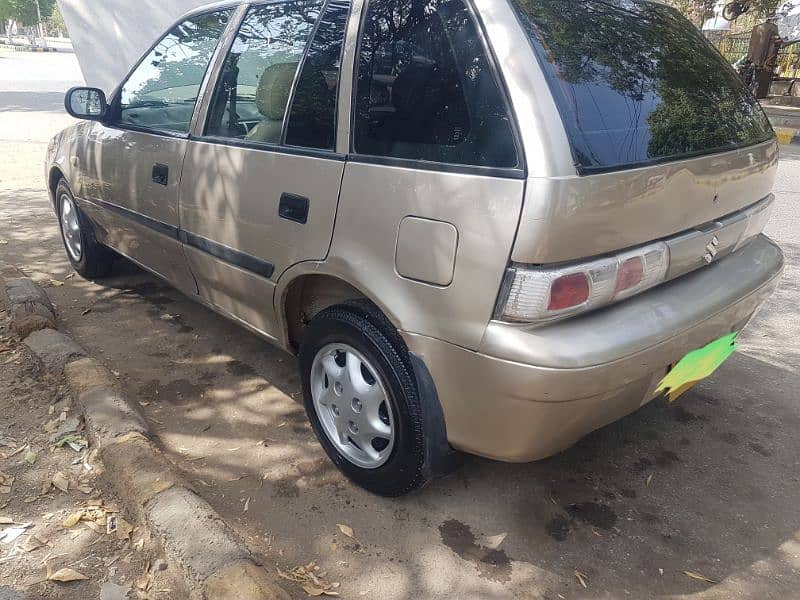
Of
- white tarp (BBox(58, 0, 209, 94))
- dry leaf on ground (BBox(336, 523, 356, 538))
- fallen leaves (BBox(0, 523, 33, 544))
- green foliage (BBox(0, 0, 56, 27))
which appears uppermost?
green foliage (BBox(0, 0, 56, 27))

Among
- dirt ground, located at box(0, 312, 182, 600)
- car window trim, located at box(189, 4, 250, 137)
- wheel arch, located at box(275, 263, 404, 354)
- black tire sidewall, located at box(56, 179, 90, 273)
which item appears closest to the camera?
dirt ground, located at box(0, 312, 182, 600)

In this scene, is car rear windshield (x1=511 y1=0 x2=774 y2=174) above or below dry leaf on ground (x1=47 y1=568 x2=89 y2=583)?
above

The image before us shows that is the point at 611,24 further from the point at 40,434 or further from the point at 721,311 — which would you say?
the point at 40,434

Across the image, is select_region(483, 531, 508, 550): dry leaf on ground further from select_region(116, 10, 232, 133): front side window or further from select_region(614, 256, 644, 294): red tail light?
select_region(116, 10, 232, 133): front side window

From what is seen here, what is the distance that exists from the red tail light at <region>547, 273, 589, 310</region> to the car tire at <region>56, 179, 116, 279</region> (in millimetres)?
3475

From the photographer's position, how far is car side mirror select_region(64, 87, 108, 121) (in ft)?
11.8

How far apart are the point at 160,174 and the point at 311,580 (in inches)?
84.0

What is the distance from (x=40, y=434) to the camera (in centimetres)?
278

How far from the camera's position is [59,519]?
2311 millimetres

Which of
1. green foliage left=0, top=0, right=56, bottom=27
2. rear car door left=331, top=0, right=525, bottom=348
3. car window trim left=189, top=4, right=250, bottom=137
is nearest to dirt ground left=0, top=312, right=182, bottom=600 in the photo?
rear car door left=331, top=0, right=525, bottom=348

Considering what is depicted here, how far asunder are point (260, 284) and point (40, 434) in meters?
1.17

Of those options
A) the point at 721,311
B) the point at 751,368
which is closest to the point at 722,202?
the point at 721,311

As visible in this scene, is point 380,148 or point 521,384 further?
point 380,148

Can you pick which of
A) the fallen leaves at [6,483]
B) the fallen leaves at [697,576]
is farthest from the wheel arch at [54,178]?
the fallen leaves at [697,576]
